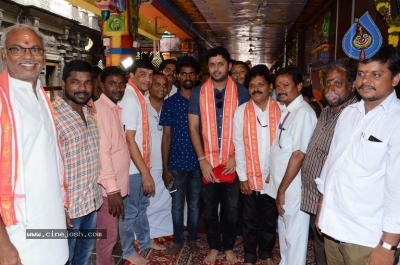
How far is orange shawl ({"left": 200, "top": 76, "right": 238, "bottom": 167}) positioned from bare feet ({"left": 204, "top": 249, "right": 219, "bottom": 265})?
2.70ft

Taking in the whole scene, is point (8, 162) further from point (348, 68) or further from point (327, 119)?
point (348, 68)

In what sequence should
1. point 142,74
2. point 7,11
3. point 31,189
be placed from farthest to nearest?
point 7,11
point 142,74
point 31,189

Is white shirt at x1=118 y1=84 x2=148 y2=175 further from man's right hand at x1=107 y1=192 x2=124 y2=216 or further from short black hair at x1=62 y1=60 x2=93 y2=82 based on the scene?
short black hair at x1=62 y1=60 x2=93 y2=82

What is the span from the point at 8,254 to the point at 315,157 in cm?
177

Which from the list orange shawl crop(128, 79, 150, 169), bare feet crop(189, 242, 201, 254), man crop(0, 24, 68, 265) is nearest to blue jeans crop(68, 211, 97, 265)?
man crop(0, 24, 68, 265)

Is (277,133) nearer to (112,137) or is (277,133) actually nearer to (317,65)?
(112,137)

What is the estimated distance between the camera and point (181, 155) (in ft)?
10.1

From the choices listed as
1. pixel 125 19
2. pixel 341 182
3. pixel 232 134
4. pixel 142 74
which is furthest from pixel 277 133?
pixel 125 19

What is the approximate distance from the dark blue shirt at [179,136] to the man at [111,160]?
488 millimetres

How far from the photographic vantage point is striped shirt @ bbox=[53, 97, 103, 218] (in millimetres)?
2014

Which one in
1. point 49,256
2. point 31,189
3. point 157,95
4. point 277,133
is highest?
point 157,95

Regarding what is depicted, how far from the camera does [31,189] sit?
1.57 meters

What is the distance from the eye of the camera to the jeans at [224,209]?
2963mm

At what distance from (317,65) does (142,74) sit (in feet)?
Answer: 19.2
